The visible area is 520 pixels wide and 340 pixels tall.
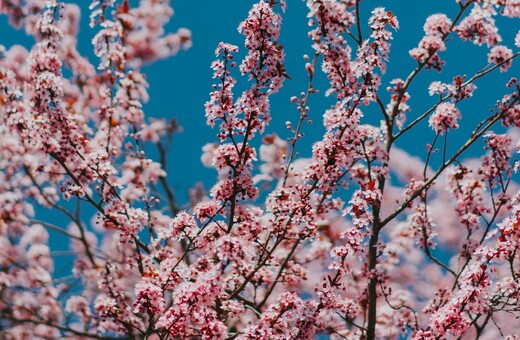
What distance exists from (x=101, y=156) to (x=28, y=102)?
1.16 meters

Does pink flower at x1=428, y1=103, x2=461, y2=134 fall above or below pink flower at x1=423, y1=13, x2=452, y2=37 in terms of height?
below

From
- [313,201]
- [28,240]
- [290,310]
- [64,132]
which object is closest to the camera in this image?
[290,310]

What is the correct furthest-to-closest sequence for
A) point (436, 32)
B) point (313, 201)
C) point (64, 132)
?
point (313, 201) < point (436, 32) < point (64, 132)

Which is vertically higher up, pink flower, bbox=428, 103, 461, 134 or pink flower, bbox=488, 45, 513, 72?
pink flower, bbox=488, 45, 513, 72

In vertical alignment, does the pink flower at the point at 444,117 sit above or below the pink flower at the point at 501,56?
below

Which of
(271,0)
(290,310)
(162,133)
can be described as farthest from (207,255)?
(162,133)

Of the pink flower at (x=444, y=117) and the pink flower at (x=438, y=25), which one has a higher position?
the pink flower at (x=438, y=25)

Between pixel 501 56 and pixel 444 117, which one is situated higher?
pixel 501 56

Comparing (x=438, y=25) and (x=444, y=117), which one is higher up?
(x=438, y=25)

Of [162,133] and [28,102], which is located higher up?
[162,133]

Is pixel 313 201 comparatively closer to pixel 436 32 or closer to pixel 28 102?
Answer: pixel 436 32

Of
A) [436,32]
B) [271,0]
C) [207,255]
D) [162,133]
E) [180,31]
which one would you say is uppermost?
[180,31]

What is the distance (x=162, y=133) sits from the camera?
11766mm

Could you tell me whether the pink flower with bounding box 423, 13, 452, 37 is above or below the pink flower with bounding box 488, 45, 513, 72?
above
